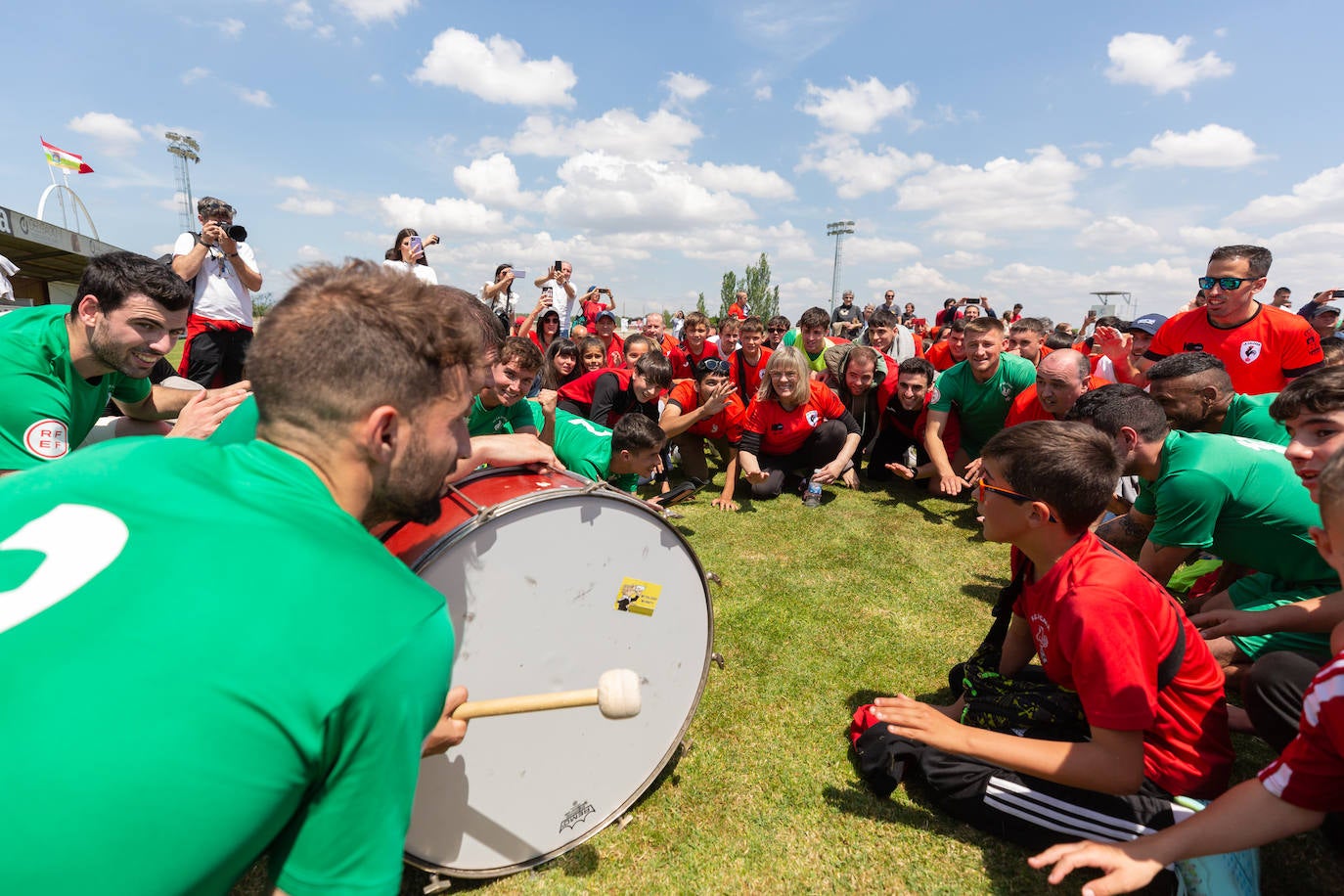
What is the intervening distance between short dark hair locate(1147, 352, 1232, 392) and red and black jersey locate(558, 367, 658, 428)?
4.04 meters

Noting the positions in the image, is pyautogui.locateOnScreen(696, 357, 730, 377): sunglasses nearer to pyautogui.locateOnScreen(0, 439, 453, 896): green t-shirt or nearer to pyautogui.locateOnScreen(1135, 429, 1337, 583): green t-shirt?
pyautogui.locateOnScreen(1135, 429, 1337, 583): green t-shirt

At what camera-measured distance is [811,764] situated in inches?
107

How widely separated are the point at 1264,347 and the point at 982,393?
2001 millimetres

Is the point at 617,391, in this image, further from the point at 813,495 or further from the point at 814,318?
the point at 814,318

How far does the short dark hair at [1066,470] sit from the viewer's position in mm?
2160

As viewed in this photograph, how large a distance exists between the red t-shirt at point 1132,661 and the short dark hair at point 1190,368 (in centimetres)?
226

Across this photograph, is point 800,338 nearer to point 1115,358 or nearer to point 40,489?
point 1115,358

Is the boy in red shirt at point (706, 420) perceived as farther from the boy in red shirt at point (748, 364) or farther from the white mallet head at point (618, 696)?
the white mallet head at point (618, 696)

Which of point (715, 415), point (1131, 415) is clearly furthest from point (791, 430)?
point (1131, 415)

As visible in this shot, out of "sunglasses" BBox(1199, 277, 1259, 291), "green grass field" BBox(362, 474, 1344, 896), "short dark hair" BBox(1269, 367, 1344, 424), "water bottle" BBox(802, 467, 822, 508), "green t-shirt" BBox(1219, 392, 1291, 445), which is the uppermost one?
"sunglasses" BBox(1199, 277, 1259, 291)

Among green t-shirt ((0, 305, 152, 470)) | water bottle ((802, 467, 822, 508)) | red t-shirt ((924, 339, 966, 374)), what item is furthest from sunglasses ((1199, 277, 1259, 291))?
green t-shirt ((0, 305, 152, 470))

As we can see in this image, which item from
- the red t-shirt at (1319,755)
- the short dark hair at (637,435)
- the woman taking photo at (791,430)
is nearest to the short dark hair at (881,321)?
the woman taking photo at (791,430)

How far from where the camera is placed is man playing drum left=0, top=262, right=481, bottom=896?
80 centimetres

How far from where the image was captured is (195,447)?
1.19m
